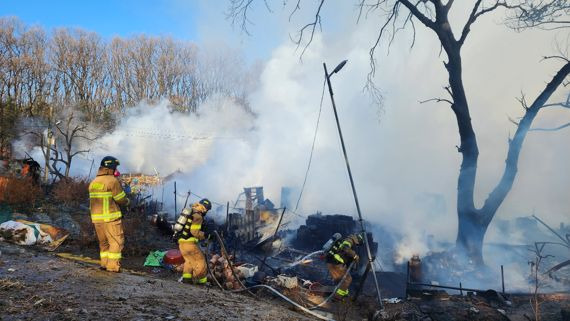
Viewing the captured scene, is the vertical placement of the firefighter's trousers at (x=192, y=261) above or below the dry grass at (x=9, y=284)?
below

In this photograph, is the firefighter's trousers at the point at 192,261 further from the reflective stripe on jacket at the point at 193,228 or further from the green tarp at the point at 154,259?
the green tarp at the point at 154,259

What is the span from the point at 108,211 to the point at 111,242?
47 centimetres

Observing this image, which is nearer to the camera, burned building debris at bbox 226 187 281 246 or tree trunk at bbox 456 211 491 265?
tree trunk at bbox 456 211 491 265

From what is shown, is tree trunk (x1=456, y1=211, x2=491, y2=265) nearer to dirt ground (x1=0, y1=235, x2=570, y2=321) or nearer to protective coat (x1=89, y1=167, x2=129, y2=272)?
dirt ground (x1=0, y1=235, x2=570, y2=321)

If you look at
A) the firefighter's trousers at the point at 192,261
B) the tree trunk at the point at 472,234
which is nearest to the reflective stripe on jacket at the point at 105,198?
the firefighter's trousers at the point at 192,261

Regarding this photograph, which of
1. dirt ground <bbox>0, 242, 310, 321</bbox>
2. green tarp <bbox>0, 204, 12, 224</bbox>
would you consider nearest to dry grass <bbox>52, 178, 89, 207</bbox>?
green tarp <bbox>0, 204, 12, 224</bbox>

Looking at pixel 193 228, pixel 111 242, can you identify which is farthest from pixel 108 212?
pixel 193 228

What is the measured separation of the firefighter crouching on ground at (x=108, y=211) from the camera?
586cm

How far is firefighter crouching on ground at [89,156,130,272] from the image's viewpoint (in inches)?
231

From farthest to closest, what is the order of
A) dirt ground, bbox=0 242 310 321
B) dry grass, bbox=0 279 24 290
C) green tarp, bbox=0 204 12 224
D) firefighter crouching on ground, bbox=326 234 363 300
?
green tarp, bbox=0 204 12 224 < firefighter crouching on ground, bbox=326 234 363 300 < dry grass, bbox=0 279 24 290 < dirt ground, bbox=0 242 310 321

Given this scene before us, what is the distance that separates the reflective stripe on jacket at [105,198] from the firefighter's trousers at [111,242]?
0.10m

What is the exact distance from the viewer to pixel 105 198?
5.86 m

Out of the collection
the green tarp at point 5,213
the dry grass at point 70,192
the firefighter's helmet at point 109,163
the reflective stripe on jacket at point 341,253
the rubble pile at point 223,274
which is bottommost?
the rubble pile at point 223,274

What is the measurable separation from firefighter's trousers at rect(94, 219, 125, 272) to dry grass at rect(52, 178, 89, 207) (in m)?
7.99
